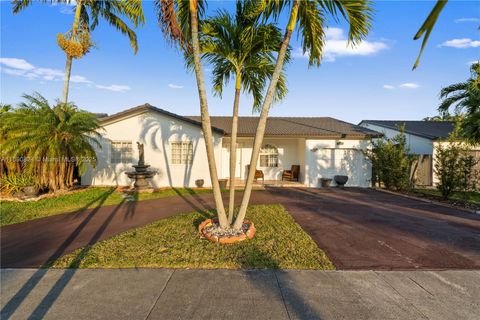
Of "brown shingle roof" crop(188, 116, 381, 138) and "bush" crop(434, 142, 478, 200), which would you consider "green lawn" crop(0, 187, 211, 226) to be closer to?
"brown shingle roof" crop(188, 116, 381, 138)

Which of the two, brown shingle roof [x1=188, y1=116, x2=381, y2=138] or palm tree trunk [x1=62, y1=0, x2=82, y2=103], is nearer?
palm tree trunk [x1=62, y1=0, x2=82, y2=103]

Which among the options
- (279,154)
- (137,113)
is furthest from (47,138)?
(279,154)

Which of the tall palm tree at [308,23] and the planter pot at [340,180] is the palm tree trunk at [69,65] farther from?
the planter pot at [340,180]

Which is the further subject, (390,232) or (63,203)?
(63,203)

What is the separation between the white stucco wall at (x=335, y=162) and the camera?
1449 cm

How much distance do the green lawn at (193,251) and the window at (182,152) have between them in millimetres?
7598

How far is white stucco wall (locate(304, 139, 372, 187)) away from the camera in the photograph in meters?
14.5

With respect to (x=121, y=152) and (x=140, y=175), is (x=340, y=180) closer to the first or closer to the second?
(x=140, y=175)

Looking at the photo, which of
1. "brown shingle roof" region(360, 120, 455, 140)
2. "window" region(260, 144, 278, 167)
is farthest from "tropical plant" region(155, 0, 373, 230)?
"brown shingle roof" region(360, 120, 455, 140)

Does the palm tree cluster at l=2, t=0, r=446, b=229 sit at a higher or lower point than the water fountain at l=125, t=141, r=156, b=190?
higher

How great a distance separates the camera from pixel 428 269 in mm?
4102

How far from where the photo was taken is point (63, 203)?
29.9 ft

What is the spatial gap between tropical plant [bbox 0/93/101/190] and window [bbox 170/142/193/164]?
3.89 metres

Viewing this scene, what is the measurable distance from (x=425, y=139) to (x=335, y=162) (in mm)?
6780
